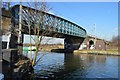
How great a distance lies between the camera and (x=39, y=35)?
19469mm

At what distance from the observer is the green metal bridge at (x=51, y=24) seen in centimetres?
1972

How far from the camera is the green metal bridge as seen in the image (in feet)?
64.7

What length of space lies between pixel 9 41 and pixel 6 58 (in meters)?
7.32

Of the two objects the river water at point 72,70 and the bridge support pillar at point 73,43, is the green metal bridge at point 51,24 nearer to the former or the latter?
the bridge support pillar at point 73,43

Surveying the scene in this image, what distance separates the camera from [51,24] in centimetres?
2389

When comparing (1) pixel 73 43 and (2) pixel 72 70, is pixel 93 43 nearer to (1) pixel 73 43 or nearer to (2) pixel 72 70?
(1) pixel 73 43

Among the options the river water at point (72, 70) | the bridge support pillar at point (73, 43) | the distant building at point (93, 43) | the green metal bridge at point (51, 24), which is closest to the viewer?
the river water at point (72, 70)

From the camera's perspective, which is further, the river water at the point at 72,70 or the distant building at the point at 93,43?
the distant building at the point at 93,43

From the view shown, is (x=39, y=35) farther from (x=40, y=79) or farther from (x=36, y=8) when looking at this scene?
(x=40, y=79)

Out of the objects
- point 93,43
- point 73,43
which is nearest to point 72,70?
point 73,43

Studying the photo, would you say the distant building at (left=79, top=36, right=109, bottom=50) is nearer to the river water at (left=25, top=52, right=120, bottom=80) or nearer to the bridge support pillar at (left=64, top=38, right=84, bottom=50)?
the bridge support pillar at (left=64, top=38, right=84, bottom=50)

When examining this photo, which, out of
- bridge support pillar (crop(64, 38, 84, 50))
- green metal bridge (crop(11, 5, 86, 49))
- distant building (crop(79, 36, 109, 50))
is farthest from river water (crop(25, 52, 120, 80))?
bridge support pillar (crop(64, 38, 84, 50))

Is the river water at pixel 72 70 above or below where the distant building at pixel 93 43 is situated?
below

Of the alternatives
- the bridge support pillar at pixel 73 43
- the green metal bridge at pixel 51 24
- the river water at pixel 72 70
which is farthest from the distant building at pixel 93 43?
the river water at pixel 72 70
